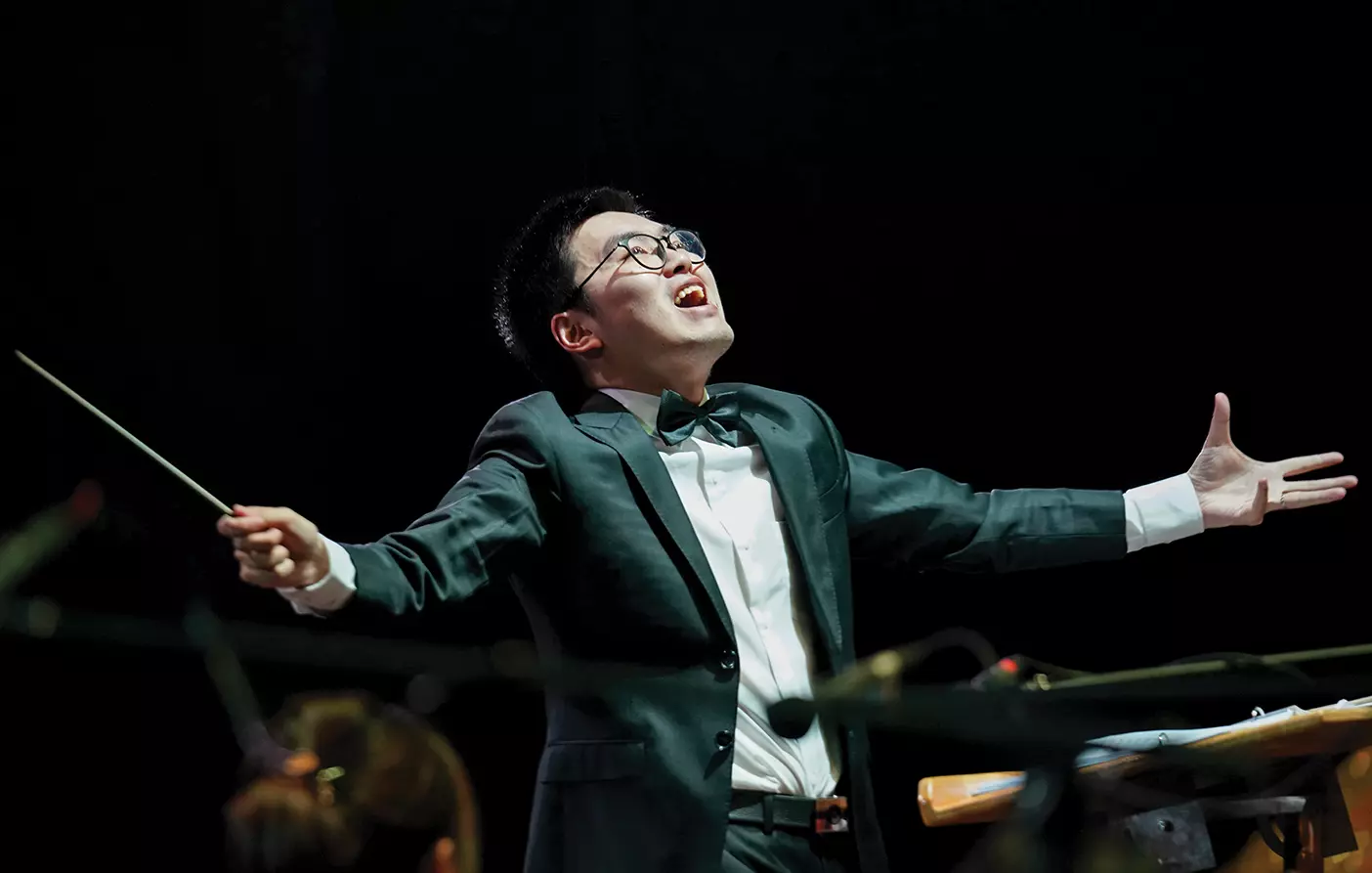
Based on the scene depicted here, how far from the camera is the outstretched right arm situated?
1627 millimetres

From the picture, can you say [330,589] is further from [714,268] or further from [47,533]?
[714,268]

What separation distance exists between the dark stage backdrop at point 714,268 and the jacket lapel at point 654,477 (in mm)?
706

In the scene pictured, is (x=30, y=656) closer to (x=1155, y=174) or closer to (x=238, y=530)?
(x=238, y=530)

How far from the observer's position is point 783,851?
1.90 m

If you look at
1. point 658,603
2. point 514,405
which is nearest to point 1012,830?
point 658,603

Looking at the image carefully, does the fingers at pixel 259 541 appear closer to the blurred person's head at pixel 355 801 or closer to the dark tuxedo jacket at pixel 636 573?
the dark tuxedo jacket at pixel 636 573

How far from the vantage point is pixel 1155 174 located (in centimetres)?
288

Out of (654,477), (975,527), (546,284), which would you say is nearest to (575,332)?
(546,284)

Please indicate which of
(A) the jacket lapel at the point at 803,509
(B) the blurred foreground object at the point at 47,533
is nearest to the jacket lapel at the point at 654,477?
(A) the jacket lapel at the point at 803,509

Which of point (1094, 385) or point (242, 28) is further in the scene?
point (1094, 385)

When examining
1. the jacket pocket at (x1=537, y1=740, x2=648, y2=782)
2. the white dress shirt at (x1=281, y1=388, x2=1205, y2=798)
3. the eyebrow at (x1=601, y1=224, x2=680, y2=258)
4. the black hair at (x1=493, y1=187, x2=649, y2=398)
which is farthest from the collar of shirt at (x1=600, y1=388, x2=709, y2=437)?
the jacket pocket at (x1=537, y1=740, x2=648, y2=782)

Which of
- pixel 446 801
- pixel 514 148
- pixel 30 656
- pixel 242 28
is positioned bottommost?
pixel 446 801

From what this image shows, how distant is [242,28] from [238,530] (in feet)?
4.38

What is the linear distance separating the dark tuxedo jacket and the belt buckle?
0.06ft
